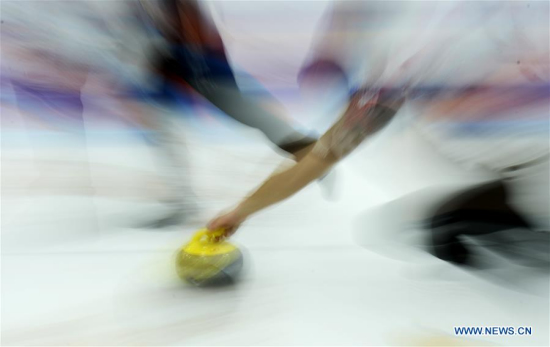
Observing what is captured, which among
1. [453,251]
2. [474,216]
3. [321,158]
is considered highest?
[321,158]

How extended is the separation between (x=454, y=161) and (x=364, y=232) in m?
0.32

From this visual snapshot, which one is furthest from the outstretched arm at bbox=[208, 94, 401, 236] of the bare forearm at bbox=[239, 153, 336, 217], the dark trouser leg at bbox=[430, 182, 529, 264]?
the dark trouser leg at bbox=[430, 182, 529, 264]

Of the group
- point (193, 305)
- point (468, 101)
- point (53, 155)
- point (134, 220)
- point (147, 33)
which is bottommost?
point (193, 305)

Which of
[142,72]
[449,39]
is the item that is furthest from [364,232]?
[142,72]

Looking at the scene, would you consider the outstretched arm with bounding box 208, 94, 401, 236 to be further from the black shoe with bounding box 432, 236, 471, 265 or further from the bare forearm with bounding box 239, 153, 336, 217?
the black shoe with bounding box 432, 236, 471, 265

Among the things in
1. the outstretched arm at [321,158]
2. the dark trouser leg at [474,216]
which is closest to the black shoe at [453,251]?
the dark trouser leg at [474,216]

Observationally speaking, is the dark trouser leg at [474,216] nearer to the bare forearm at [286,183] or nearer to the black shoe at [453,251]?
the black shoe at [453,251]

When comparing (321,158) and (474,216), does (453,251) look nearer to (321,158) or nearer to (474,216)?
(474,216)

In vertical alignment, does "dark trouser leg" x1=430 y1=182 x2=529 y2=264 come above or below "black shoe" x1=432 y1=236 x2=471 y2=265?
above

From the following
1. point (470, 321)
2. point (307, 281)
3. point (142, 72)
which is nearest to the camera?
point (470, 321)

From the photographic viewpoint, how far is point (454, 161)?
136cm

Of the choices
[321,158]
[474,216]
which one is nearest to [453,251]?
[474,216]

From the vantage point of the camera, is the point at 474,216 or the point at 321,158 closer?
the point at 321,158

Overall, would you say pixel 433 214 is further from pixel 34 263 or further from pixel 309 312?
pixel 34 263
